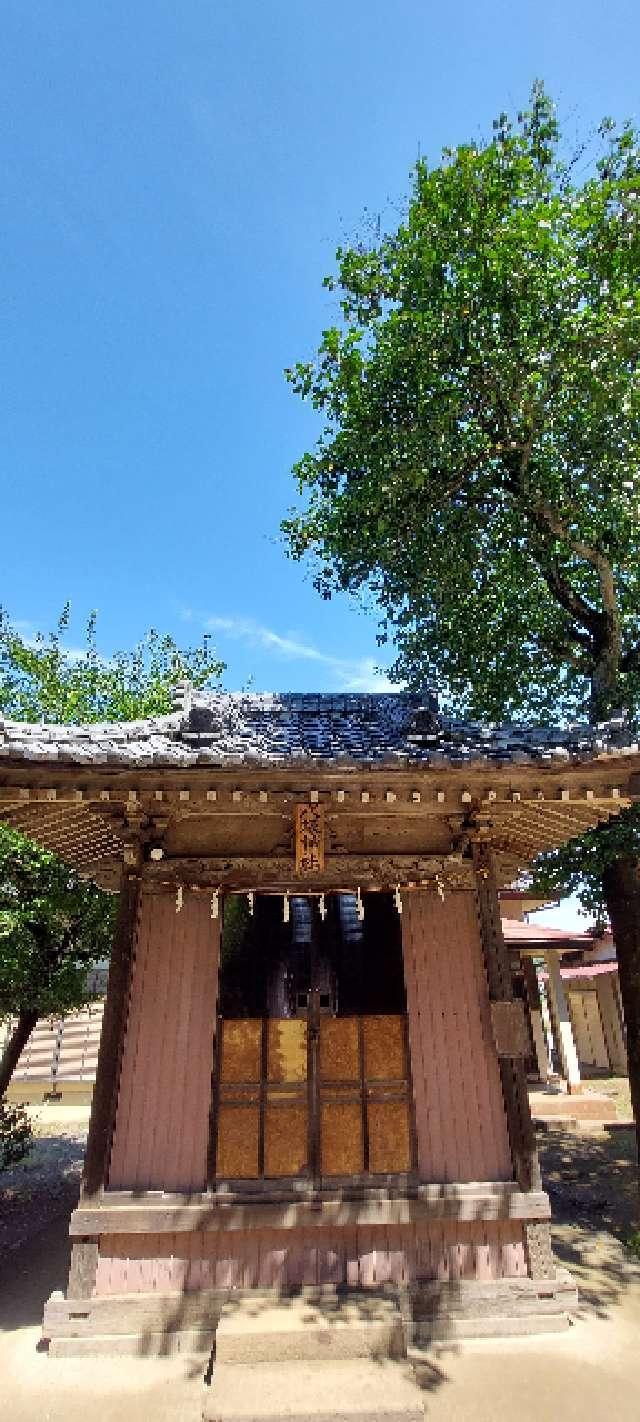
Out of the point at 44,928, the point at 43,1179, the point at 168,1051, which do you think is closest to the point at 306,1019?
the point at 168,1051

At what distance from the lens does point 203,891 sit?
290 inches

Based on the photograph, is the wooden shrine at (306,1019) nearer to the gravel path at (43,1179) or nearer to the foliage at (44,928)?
the foliage at (44,928)

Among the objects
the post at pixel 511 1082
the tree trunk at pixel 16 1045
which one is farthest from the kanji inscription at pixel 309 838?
the tree trunk at pixel 16 1045

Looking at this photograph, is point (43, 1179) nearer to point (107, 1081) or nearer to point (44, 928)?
point (44, 928)

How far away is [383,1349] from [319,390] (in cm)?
1236

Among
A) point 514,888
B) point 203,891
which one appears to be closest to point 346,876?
point 203,891

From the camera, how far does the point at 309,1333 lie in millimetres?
5531

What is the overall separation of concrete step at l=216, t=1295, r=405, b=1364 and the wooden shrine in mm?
346

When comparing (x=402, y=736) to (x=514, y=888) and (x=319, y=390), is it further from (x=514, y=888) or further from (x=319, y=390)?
(x=514, y=888)

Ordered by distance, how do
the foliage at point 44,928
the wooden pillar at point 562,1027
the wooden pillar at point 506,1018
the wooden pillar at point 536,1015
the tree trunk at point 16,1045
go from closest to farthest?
the wooden pillar at point 506,1018 < the foliage at point 44,928 < the tree trunk at point 16,1045 < the wooden pillar at point 562,1027 < the wooden pillar at point 536,1015

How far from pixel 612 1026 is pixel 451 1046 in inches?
753

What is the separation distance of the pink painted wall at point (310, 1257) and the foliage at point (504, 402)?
6.91m

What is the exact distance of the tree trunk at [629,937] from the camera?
9180 millimetres

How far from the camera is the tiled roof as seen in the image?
626cm
